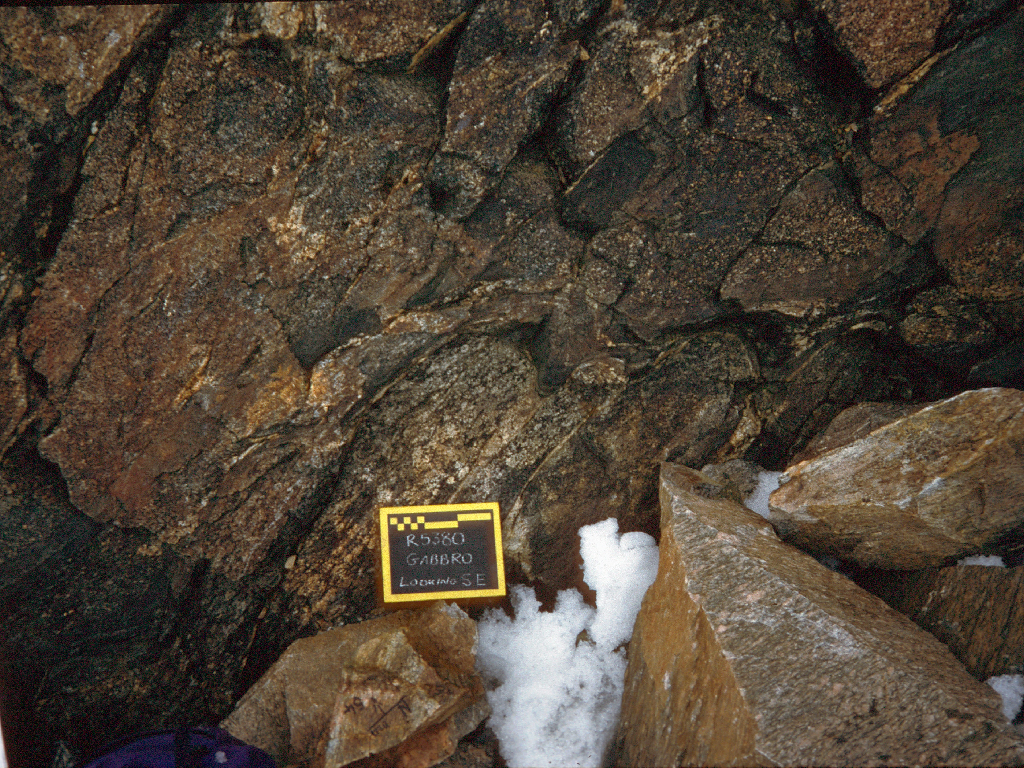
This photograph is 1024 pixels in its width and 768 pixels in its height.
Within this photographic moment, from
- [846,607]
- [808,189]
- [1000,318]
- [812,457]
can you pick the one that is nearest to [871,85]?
[808,189]

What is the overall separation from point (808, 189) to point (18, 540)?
2613 mm

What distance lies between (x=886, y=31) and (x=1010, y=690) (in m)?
1.88

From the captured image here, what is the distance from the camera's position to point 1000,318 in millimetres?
2102

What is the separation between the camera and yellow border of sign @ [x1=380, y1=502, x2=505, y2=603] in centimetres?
196

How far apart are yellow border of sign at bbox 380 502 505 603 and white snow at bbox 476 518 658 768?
242 millimetres

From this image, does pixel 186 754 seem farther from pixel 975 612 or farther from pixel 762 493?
pixel 975 612

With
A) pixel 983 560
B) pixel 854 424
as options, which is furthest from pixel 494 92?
pixel 983 560

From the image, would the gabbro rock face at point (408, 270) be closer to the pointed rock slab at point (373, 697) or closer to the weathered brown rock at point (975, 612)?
the pointed rock slab at point (373, 697)

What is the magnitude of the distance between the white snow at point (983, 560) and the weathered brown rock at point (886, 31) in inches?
58.2

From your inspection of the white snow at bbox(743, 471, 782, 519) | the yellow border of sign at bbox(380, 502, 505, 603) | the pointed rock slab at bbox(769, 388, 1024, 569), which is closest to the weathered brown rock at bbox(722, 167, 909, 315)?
the pointed rock slab at bbox(769, 388, 1024, 569)

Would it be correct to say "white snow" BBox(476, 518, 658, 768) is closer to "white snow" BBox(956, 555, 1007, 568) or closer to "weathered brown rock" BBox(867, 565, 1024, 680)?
"weathered brown rock" BBox(867, 565, 1024, 680)

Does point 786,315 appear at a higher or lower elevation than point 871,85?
lower

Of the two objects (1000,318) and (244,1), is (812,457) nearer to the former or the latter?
(1000,318)

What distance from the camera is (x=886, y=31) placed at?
1.80m
